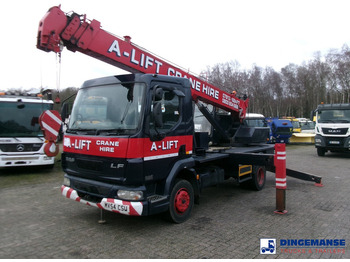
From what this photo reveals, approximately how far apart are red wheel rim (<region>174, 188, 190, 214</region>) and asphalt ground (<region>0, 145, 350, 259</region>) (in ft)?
0.84

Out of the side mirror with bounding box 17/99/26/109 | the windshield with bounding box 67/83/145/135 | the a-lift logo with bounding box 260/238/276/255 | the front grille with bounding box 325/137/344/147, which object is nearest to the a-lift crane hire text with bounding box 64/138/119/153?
the windshield with bounding box 67/83/145/135

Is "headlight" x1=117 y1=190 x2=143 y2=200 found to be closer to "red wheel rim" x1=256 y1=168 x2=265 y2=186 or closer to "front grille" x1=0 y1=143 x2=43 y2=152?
"red wheel rim" x1=256 y1=168 x2=265 y2=186

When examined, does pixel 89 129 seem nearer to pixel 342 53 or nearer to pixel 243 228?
pixel 243 228

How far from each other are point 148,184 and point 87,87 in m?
2.12

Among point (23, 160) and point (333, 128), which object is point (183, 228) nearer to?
point (23, 160)

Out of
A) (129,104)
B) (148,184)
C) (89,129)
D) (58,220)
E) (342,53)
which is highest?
(342,53)

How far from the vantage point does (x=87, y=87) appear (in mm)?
4934

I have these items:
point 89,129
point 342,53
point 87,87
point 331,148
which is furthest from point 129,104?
point 342,53

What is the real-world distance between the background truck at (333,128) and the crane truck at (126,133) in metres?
10.8

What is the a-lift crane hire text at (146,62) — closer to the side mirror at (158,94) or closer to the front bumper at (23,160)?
the side mirror at (158,94)

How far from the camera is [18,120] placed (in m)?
9.12

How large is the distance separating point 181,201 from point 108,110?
2005mm

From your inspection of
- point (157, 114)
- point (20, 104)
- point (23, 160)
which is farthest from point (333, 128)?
point (20, 104)

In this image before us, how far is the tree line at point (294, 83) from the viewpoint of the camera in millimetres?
53219
